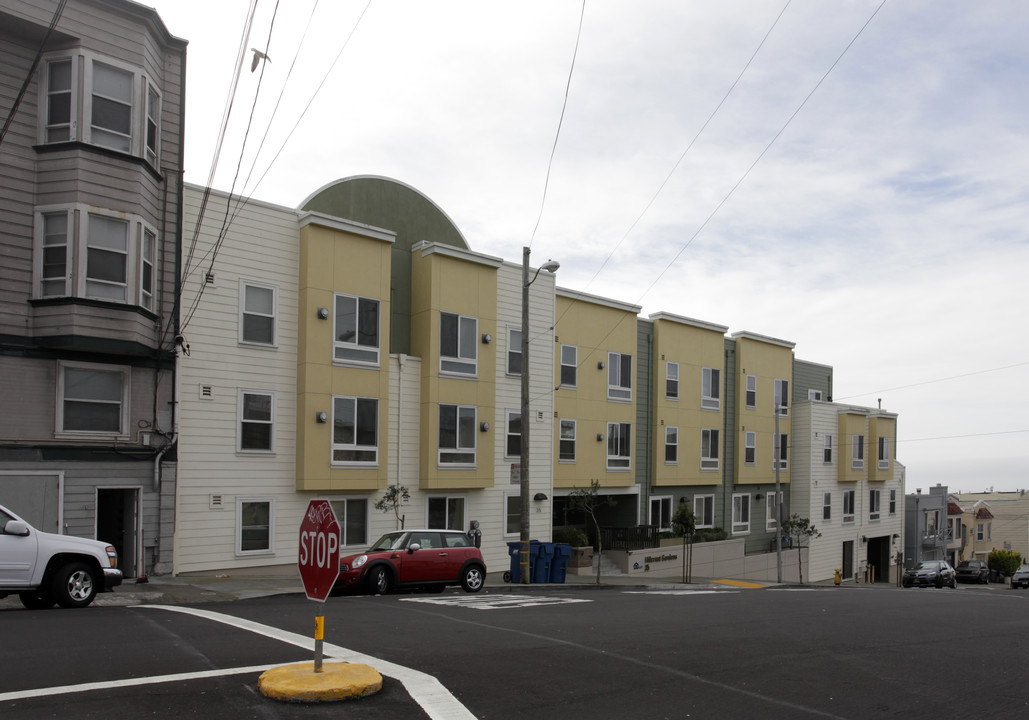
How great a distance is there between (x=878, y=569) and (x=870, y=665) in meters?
43.0

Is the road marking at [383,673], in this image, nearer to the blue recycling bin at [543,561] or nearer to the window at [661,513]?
the blue recycling bin at [543,561]

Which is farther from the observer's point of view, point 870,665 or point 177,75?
point 177,75

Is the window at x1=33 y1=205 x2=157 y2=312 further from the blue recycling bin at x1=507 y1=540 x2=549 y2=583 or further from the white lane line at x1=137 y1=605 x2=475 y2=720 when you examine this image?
the blue recycling bin at x1=507 y1=540 x2=549 y2=583

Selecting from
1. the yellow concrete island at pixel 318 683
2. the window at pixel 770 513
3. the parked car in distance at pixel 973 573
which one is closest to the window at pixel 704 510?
the window at pixel 770 513

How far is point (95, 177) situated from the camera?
722 inches

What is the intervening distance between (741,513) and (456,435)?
57.6 feet

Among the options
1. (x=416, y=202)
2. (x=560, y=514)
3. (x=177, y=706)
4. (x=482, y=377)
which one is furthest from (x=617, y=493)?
(x=177, y=706)

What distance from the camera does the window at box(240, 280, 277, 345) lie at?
2191 centimetres

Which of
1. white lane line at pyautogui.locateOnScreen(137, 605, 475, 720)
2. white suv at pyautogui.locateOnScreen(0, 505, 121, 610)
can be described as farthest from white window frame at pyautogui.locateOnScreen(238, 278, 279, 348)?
white lane line at pyautogui.locateOnScreen(137, 605, 475, 720)

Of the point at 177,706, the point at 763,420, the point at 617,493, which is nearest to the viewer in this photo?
the point at 177,706

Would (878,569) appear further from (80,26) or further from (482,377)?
(80,26)

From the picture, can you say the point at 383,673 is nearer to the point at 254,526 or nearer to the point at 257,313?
the point at 254,526

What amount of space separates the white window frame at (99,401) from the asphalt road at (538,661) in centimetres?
607

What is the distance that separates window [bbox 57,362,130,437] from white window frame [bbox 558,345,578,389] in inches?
594
